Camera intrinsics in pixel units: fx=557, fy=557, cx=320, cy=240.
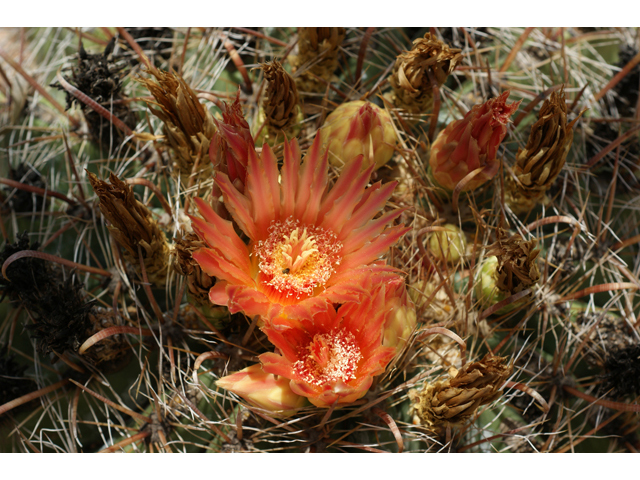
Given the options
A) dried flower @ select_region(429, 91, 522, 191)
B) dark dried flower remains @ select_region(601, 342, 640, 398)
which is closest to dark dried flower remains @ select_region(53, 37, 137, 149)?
dried flower @ select_region(429, 91, 522, 191)

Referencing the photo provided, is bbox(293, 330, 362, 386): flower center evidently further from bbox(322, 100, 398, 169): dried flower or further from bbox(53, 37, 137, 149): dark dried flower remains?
bbox(53, 37, 137, 149): dark dried flower remains

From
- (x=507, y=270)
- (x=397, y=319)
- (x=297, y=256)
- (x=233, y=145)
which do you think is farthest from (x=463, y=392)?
(x=233, y=145)

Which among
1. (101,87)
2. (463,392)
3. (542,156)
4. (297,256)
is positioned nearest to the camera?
(463,392)

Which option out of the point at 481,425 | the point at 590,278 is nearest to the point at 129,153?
the point at 481,425

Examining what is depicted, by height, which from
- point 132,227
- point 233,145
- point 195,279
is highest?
point 233,145

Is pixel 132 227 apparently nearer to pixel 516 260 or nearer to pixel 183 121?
pixel 183 121

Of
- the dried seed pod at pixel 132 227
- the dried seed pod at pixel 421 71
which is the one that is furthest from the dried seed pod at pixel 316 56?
the dried seed pod at pixel 132 227
